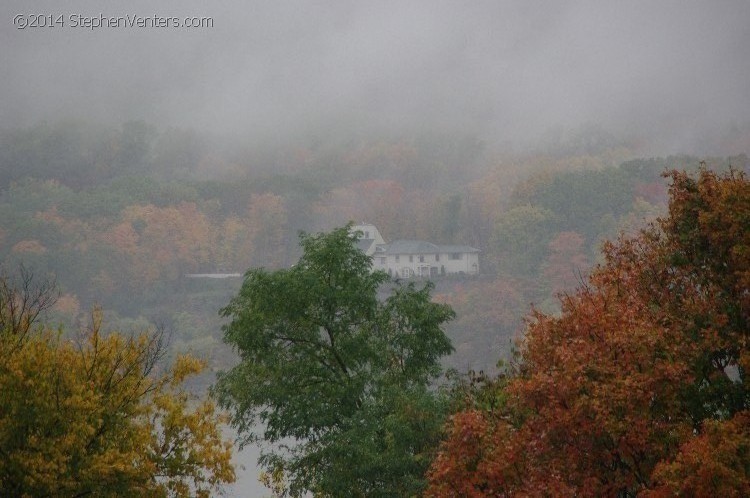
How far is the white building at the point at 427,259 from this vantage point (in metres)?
133

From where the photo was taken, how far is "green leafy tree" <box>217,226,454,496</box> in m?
22.8

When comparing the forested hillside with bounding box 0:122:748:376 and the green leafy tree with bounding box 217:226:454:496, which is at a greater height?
the forested hillside with bounding box 0:122:748:376

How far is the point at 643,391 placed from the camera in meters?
16.9

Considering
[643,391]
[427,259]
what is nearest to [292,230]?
[427,259]

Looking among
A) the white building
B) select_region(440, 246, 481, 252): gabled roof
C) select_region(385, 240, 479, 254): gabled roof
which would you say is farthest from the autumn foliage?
select_region(385, 240, 479, 254): gabled roof

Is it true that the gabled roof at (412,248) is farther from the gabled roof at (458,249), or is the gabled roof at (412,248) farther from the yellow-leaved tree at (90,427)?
the yellow-leaved tree at (90,427)

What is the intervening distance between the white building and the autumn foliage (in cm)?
11166

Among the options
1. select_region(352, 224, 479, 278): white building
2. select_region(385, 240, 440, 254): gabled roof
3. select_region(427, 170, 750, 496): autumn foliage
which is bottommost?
select_region(427, 170, 750, 496): autumn foliage

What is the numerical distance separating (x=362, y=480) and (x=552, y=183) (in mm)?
121844

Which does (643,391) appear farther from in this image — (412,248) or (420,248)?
(412,248)

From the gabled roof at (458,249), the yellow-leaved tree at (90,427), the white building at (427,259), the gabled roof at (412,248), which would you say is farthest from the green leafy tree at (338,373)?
the gabled roof at (412,248)

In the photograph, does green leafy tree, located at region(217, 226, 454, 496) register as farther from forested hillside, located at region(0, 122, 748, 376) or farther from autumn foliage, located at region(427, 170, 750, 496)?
forested hillside, located at region(0, 122, 748, 376)

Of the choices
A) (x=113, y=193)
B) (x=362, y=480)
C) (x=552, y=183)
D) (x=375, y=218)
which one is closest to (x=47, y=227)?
(x=113, y=193)

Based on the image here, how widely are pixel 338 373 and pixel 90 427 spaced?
782 centimetres
